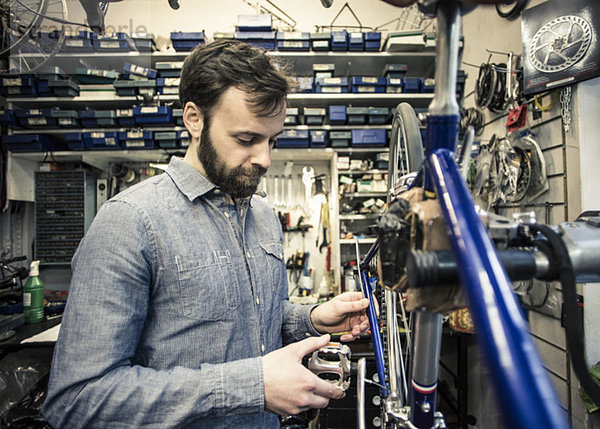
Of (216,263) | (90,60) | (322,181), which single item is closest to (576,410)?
(216,263)

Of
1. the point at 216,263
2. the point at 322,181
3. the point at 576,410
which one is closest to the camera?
the point at 216,263

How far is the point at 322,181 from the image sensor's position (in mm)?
2650

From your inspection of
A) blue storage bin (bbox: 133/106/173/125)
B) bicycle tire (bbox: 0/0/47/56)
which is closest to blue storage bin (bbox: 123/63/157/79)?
blue storage bin (bbox: 133/106/173/125)

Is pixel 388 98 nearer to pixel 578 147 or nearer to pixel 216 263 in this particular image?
pixel 578 147

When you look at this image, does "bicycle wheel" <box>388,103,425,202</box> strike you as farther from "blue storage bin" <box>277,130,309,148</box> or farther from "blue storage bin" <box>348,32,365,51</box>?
"blue storage bin" <box>348,32,365,51</box>

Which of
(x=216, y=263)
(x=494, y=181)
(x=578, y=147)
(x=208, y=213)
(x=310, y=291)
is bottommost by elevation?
(x=310, y=291)

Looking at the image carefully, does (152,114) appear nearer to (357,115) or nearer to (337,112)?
(337,112)

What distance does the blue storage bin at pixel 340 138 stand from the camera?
7.59ft

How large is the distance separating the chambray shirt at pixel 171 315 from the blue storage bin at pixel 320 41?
6.26 ft

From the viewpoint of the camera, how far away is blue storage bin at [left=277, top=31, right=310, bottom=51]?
89.7 inches

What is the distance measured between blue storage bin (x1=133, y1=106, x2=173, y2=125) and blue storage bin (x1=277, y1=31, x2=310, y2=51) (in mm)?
1006

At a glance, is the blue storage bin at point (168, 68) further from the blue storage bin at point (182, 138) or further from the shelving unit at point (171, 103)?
the blue storage bin at point (182, 138)

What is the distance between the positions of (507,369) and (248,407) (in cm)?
49

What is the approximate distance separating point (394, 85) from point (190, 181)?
6.75ft
